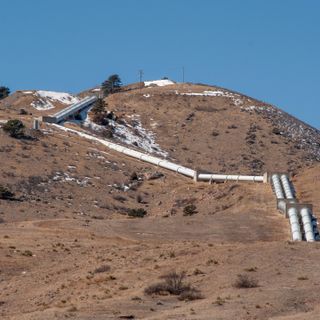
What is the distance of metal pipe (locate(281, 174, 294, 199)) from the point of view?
7212 cm

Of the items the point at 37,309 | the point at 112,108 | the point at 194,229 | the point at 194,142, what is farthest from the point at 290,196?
the point at 112,108

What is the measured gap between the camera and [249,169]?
113 metres

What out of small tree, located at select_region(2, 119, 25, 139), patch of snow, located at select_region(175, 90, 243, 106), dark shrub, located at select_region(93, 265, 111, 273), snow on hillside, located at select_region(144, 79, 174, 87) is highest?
snow on hillside, located at select_region(144, 79, 174, 87)

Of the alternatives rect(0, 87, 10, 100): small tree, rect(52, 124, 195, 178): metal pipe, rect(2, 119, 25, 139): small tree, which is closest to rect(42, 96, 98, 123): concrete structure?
rect(52, 124, 195, 178): metal pipe

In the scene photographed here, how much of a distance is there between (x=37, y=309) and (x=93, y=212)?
46.4m

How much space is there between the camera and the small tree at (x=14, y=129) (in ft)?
331

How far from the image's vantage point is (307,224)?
2239 inches

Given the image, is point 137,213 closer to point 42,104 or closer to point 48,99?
point 42,104

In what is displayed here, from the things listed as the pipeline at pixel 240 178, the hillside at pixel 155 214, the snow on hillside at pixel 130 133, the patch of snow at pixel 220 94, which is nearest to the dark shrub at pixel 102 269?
the hillside at pixel 155 214

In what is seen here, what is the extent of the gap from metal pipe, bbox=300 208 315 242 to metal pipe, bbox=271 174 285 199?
9656 millimetres

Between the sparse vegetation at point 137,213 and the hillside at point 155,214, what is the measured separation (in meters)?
0.99

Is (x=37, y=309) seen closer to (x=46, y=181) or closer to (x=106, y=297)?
(x=106, y=297)

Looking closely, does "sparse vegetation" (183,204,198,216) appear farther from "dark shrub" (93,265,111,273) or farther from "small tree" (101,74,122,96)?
"small tree" (101,74,122,96)

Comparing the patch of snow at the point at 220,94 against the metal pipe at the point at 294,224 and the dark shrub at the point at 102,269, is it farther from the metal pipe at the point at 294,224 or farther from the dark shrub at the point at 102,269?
the dark shrub at the point at 102,269
